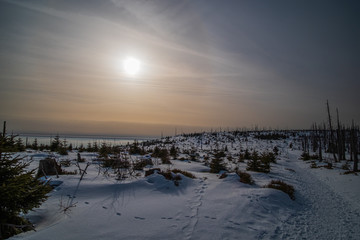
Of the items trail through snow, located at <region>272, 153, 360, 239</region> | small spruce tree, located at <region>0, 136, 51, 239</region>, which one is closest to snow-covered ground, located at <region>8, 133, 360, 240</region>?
trail through snow, located at <region>272, 153, 360, 239</region>

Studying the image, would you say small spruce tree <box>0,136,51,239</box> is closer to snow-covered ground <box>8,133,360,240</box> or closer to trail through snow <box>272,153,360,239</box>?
snow-covered ground <box>8,133,360,240</box>

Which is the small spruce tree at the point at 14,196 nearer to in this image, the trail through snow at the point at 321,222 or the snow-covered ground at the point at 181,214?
the snow-covered ground at the point at 181,214

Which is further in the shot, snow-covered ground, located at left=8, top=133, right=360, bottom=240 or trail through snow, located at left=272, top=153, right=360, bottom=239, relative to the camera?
trail through snow, located at left=272, top=153, right=360, bottom=239

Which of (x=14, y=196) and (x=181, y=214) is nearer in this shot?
(x=14, y=196)

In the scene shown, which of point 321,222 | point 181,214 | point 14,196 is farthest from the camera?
point 321,222

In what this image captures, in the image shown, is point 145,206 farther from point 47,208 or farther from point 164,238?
point 47,208


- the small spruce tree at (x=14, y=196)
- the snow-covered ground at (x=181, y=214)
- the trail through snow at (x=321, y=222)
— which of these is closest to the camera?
the small spruce tree at (x=14, y=196)

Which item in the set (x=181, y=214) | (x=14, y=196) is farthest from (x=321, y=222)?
(x=14, y=196)

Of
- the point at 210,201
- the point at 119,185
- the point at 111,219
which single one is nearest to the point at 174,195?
the point at 210,201

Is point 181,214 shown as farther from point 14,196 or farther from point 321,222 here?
point 321,222

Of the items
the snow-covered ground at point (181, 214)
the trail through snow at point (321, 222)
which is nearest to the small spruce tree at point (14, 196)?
the snow-covered ground at point (181, 214)

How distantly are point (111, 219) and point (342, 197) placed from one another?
11.4m

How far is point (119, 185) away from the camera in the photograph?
6477 mm

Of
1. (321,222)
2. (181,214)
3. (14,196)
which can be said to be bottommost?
(321,222)
